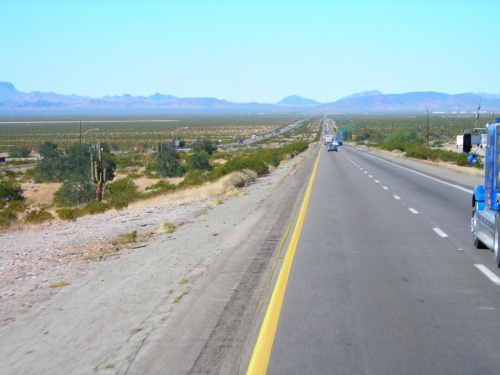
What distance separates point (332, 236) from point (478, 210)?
11.2ft

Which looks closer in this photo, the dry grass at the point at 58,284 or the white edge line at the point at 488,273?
the white edge line at the point at 488,273

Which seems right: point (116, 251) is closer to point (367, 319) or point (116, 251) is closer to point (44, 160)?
point (367, 319)

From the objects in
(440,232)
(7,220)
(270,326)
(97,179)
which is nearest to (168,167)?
(97,179)

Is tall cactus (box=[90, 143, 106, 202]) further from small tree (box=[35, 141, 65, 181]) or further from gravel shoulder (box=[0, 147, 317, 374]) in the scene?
small tree (box=[35, 141, 65, 181])

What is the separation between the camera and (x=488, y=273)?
11.1 m

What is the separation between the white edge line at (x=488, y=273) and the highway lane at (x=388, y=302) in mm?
114

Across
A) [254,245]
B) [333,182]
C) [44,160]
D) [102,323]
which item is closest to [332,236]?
[254,245]

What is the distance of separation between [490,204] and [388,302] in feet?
13.6

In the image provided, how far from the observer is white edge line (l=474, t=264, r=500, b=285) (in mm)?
10492

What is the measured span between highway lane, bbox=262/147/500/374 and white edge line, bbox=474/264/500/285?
114 millimetres

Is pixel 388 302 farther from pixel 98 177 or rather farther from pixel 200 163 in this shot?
pixel 200 163

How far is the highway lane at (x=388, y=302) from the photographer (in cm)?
677

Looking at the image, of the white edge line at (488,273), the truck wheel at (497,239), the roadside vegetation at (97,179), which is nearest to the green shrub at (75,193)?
the roadside vegetation at (97,179)

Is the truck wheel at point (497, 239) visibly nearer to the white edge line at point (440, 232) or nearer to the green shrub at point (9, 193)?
the white edge line at point (440, 232)
